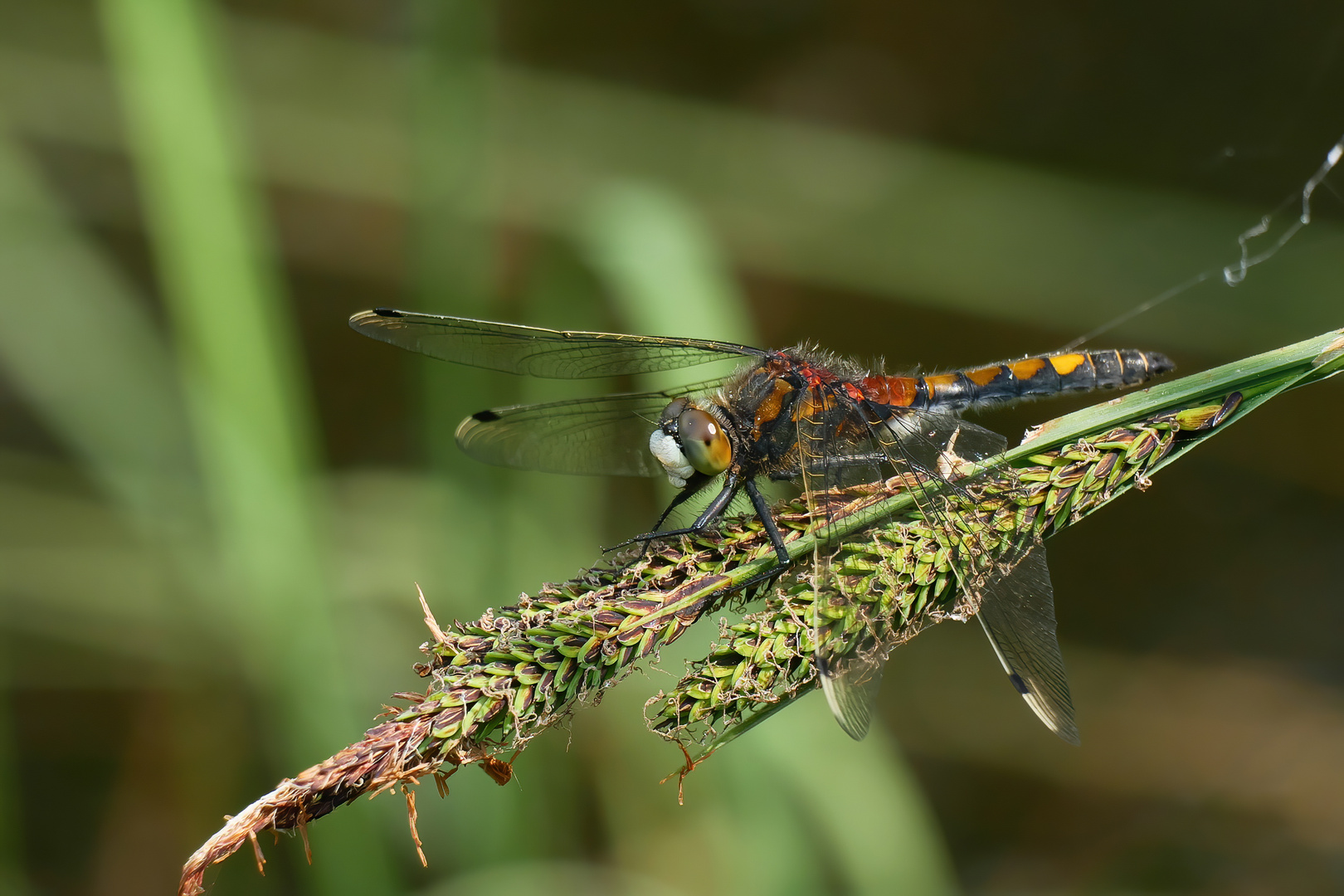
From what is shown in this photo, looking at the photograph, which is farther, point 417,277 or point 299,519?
point 417,277

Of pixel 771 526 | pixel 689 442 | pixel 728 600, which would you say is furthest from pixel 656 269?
→ pixel 728 600

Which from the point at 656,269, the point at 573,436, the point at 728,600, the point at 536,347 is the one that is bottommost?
the point at 728,600

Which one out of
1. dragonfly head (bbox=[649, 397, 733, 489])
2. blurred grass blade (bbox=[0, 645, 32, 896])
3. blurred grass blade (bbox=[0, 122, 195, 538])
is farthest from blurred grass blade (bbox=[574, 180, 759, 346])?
blurred grass blade (bbox=[0, 645, 32, 896])

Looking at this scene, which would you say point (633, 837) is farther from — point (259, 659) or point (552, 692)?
point (552, 692)

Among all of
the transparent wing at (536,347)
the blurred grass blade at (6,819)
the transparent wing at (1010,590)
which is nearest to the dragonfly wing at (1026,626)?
the transparent wing at (1010,590)

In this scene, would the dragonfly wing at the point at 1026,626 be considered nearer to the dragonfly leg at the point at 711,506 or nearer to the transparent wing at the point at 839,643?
the transparent wing at the point at 839,643

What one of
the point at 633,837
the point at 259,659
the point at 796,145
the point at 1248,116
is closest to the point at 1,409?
the point at 259,659

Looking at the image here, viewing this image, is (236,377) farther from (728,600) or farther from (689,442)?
(728,600)
